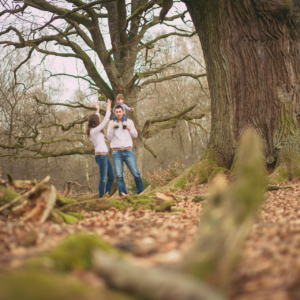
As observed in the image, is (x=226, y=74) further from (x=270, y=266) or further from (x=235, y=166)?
(x=270, y=266)

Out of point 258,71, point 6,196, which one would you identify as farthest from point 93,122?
point 258,71

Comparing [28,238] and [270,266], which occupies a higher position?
[28,238]

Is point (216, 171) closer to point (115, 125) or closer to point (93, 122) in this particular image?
point (115, 125)

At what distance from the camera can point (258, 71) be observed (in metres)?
6.47

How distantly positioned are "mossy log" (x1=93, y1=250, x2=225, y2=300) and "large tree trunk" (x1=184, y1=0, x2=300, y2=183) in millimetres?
5499

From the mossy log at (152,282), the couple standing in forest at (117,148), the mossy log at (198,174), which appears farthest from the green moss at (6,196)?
the mossy log at (198,174)

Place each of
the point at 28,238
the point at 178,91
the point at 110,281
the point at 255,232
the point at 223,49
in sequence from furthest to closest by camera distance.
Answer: the point at 178,91 < the point at 223,49 < the point at 255,232 < the point at 28,238 < the point at 110,281

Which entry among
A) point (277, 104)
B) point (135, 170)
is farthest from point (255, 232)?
point (277, 104)

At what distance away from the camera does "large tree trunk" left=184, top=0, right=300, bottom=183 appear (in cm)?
627

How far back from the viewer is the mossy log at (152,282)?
1204 millimetres

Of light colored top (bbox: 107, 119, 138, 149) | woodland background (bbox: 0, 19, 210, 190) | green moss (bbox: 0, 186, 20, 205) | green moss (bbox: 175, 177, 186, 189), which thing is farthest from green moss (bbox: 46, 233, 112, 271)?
woodland background (bbox: 0, 19, 210, 190)

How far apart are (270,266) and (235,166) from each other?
4.92 m

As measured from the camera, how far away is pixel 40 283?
125 cm

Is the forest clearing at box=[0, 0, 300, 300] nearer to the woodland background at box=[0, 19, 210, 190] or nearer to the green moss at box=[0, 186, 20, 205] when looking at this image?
the green moss at box=[0, 186, 20, 205]
